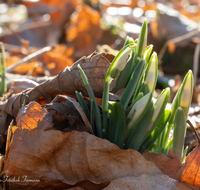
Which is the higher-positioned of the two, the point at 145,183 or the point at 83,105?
the point at 83,105

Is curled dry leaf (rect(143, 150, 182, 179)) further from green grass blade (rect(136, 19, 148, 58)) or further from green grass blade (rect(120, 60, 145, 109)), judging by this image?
green grass blade (rect(136, 19, 148, 58))

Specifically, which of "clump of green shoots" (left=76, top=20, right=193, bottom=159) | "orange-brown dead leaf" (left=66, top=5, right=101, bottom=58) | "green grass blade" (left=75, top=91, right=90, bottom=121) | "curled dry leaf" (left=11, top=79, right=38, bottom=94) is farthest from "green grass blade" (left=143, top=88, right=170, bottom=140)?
"orange-brown dead leaf" (left=66, top=5, right=101, bottom=58)

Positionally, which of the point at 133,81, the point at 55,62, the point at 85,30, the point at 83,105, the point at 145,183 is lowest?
the point at 145,183

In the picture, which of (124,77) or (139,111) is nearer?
(139,111)

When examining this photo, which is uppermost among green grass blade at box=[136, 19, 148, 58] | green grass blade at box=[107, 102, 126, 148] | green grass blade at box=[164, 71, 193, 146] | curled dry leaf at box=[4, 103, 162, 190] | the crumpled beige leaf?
green grass blade at box=[136, 19, 148, 58]

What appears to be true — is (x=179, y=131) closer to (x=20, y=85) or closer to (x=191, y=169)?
(x=191, y=169)

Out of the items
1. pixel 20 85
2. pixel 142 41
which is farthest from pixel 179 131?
pixel 20 85

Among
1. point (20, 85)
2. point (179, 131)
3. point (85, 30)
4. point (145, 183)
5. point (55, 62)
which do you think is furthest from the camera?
point (85, 30)
